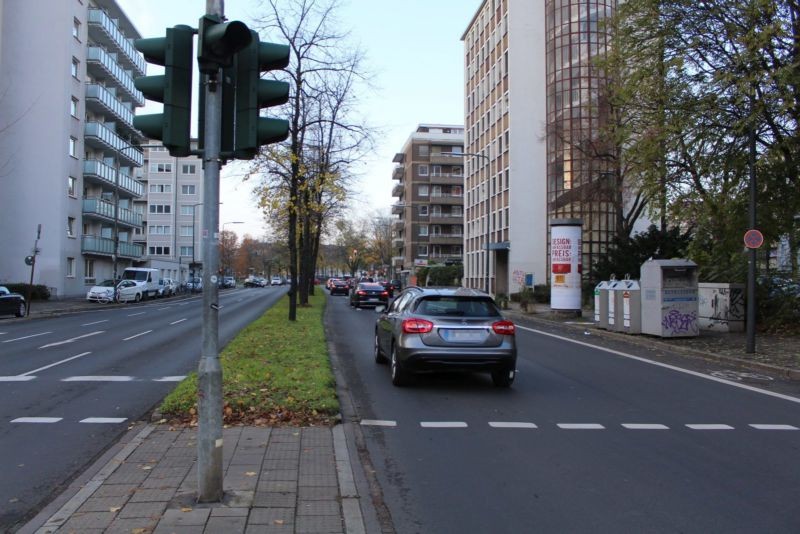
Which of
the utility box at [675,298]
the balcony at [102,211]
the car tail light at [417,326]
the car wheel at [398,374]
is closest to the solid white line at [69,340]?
the car wheel at [398,374]

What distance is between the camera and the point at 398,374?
948 cm

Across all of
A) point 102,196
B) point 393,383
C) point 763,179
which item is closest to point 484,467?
point 393,383

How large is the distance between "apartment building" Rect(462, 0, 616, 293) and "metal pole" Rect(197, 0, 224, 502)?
1445 inches

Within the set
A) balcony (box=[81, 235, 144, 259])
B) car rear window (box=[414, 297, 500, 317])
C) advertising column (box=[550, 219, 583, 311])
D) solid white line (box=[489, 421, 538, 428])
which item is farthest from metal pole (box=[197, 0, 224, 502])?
balcony (box=[81, 235, 144, 259])

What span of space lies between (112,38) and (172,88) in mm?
51398

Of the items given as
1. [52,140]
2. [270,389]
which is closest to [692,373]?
[270,389]

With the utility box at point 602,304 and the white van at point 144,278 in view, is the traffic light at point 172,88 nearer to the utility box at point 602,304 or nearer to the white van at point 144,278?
the utility box at point 602,304

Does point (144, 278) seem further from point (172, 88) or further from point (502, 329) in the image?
point (172, 88)

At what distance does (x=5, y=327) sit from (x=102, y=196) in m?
→ 31.4

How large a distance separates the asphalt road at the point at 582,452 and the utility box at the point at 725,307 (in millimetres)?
8992

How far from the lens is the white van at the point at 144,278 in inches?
1753

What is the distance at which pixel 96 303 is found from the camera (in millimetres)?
38094

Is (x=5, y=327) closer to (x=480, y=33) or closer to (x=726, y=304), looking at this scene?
(x=726, y=304)

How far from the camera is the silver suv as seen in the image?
9055 millimetres
